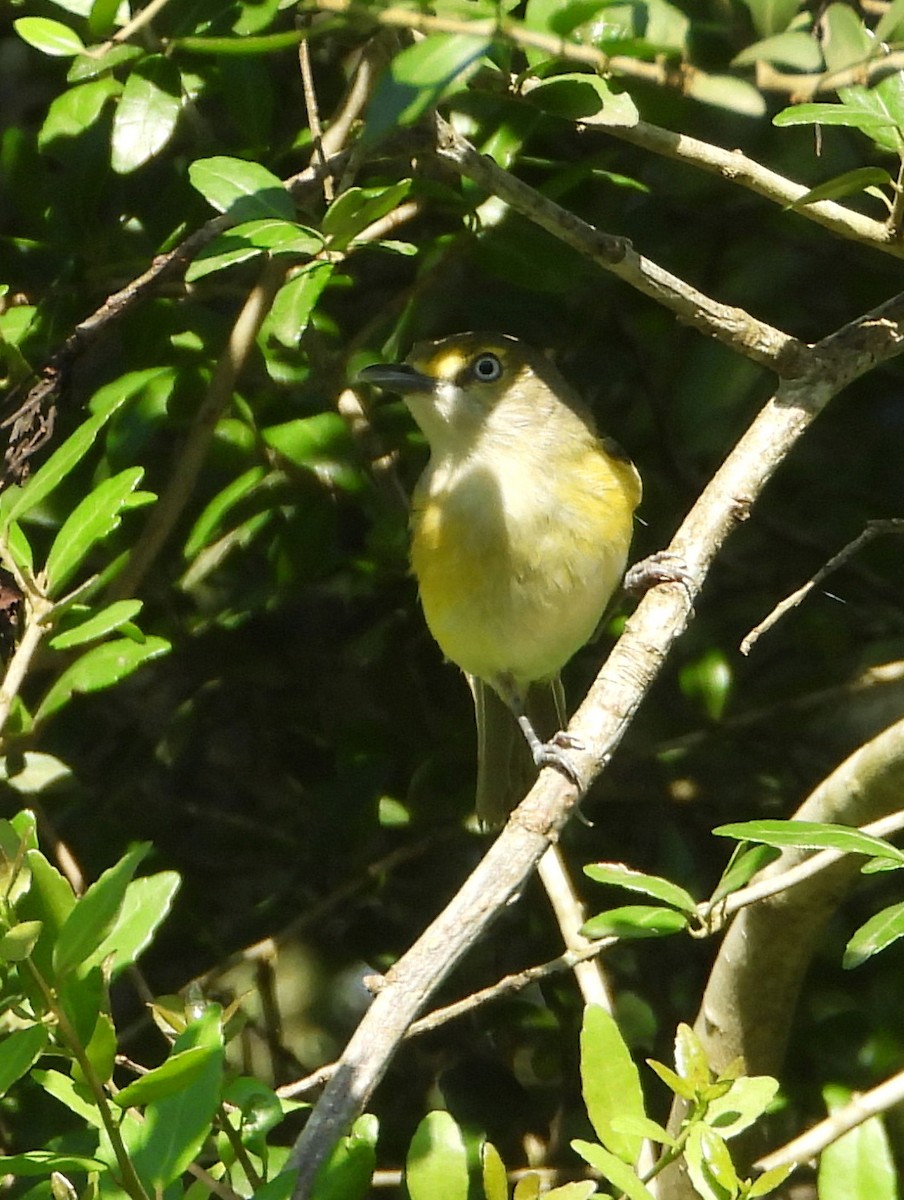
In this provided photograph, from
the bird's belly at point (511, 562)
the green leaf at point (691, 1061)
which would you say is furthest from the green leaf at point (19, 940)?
the bird's belly at point (511, 562)

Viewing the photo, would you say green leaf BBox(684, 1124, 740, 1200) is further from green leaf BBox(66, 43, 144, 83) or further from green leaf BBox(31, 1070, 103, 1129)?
green leaf BBox(66, 43, 144, 83)

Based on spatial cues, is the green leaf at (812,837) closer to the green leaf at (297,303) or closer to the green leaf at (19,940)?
the green leaf at (19,940)

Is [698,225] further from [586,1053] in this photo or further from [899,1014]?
[586,1053]

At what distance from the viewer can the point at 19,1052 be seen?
5.27 ft

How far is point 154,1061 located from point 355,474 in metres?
1.52

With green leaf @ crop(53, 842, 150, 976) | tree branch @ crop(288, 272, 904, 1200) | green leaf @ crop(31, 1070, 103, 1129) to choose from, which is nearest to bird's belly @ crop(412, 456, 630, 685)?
tree branch @ crop(288, 272, 904, 1200)

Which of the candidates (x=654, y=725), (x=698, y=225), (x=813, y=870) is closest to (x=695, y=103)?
(x=698, y=225)

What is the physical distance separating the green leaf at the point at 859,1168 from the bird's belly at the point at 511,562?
1.57 m

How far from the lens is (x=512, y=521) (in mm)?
3549

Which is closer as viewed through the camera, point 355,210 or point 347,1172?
point 347,1172

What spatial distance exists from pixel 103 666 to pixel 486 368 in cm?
138

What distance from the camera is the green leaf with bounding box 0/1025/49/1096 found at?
1.58 m

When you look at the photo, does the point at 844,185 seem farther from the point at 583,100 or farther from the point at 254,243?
the point at 254,243

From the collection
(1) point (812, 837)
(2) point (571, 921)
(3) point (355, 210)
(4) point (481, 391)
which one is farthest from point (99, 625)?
(4) point (481, 391)
